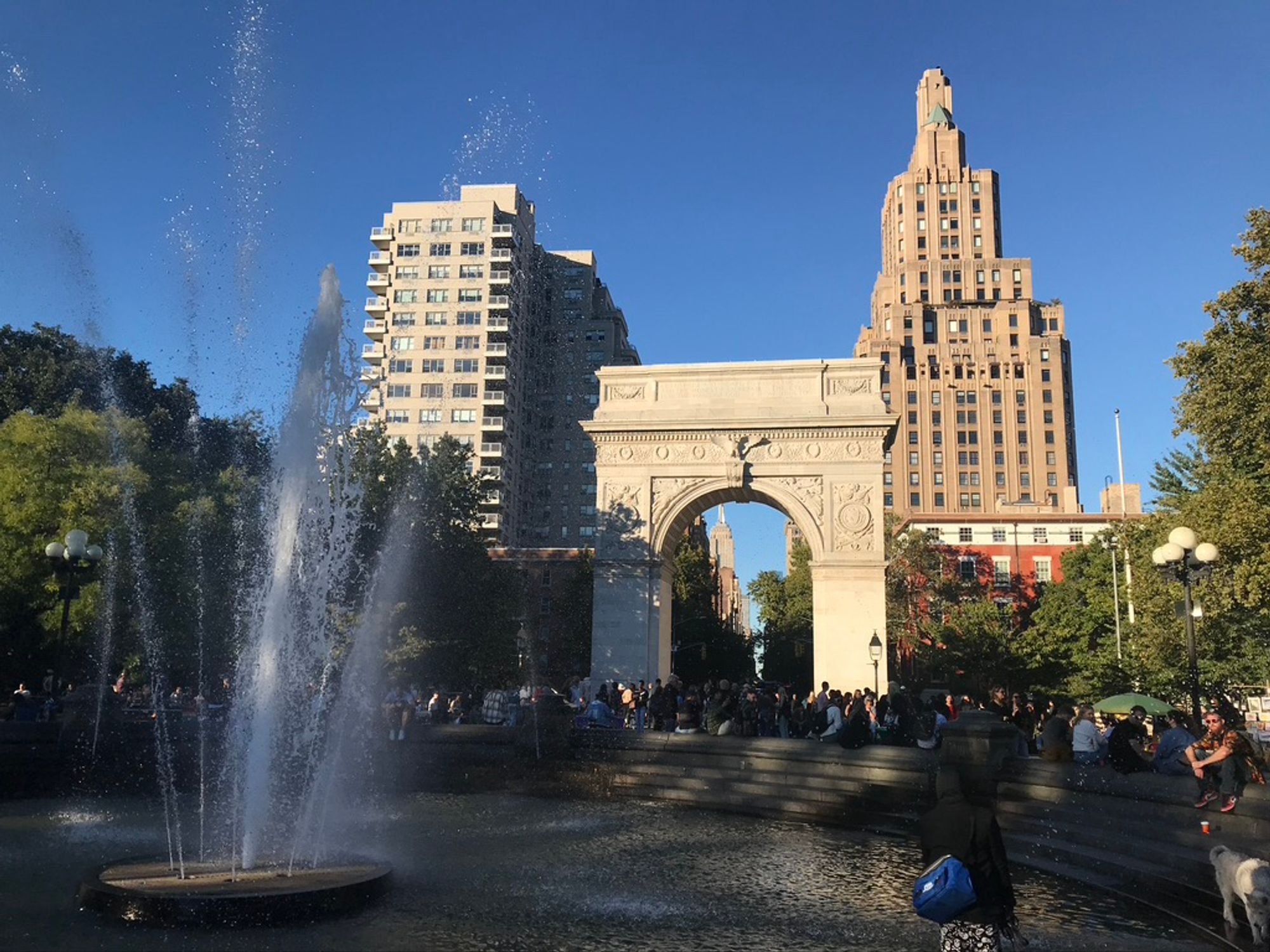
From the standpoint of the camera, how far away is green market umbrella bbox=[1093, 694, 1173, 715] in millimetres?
24641

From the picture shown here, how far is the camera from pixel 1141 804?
1162 centimetres

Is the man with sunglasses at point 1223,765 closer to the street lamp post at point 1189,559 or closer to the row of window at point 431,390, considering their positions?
the street lamp post at point 1189,559

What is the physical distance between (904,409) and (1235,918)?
8837 cm

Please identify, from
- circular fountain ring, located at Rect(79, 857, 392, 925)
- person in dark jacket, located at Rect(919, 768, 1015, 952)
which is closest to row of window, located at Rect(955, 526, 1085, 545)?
circular fountain ring, located at Rect(79, 857, 392, 925)

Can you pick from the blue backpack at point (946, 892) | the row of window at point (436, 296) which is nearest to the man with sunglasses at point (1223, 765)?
the blue backpack at point (946, 892)

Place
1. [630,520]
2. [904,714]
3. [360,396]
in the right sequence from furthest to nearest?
[630,520] < [904,714] < [360,396]

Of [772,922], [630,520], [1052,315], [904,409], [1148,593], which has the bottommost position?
[772,922]

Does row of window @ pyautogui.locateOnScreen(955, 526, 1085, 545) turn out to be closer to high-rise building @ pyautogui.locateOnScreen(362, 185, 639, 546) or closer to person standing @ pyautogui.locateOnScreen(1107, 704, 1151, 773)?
high-rise building @ pyautogui.locateOnScreen(362, 185, 639, 546)

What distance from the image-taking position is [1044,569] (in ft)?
212

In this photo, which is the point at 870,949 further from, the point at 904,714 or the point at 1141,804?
the point at 904,714

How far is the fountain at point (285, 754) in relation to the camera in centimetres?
802

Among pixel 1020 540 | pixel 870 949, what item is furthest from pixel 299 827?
pixel 1020 540

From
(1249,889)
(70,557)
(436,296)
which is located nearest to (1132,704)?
(1249,889)

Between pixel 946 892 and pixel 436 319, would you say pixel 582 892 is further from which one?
pixel 436 319
